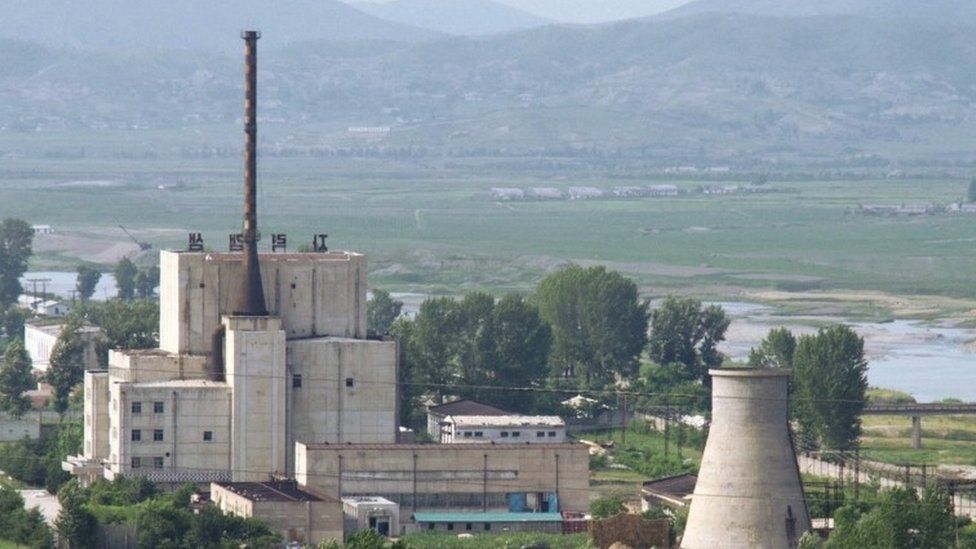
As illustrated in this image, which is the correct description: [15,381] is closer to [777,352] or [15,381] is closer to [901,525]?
[777,352]

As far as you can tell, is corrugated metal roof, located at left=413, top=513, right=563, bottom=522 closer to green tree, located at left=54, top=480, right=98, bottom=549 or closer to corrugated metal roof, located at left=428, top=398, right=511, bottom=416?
green tree, located at left=54, top=480, right=98, bottom=549

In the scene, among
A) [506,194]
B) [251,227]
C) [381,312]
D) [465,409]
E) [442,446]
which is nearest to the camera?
[442,446]

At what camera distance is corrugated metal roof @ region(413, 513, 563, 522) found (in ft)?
164

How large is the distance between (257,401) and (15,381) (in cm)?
1424

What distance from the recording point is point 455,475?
5159cm

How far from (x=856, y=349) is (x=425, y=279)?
5768 centimetres

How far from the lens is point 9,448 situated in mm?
59844

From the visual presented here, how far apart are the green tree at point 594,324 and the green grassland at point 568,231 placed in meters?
36.9

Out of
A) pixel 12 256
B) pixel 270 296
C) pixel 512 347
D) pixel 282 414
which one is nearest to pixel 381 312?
pixel 512 347

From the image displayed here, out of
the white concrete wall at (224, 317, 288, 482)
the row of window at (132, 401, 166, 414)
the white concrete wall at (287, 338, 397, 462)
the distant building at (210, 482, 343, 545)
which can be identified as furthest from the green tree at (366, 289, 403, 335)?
the distant building at (210, 482, 343, 545)

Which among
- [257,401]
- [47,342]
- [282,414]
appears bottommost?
[282,414]

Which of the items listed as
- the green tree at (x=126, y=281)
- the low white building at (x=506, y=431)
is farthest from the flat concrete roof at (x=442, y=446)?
the green tree at (x=126, y=281)

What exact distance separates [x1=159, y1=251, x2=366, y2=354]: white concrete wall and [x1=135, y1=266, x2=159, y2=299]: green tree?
43407mm

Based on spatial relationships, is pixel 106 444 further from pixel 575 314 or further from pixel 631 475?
pixel 575 314
